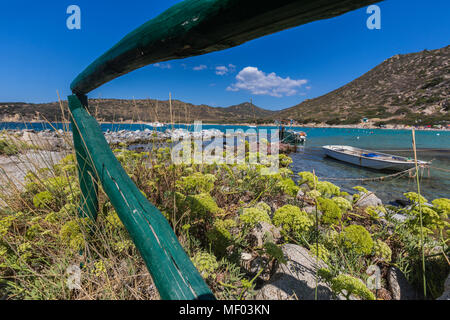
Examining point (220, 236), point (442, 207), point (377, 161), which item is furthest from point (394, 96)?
point (220, 236)

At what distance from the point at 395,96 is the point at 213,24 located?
3349 inches

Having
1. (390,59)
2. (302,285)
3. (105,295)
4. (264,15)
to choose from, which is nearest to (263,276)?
(302,285)

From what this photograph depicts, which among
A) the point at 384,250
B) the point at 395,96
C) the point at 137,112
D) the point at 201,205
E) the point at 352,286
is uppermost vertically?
the point at 395,96

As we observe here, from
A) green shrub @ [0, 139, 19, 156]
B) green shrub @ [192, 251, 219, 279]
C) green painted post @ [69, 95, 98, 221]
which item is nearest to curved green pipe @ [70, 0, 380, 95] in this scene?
green painted post @ [69, 95, 98, 221]

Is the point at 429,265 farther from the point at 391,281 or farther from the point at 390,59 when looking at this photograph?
the point at 390,59

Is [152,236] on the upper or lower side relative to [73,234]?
upper

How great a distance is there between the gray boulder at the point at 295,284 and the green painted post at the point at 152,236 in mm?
1136

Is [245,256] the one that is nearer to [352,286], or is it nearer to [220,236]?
[220,236]

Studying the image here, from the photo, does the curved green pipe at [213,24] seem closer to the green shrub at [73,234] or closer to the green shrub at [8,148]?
the green shrub at [73,234]

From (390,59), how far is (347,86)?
26.0 metres

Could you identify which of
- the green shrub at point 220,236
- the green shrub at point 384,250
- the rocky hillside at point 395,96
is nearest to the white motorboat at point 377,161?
the green shrub at point 384,250

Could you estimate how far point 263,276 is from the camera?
157 cm

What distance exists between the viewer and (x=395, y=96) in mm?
58312

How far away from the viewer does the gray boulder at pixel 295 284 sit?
1301 mm
